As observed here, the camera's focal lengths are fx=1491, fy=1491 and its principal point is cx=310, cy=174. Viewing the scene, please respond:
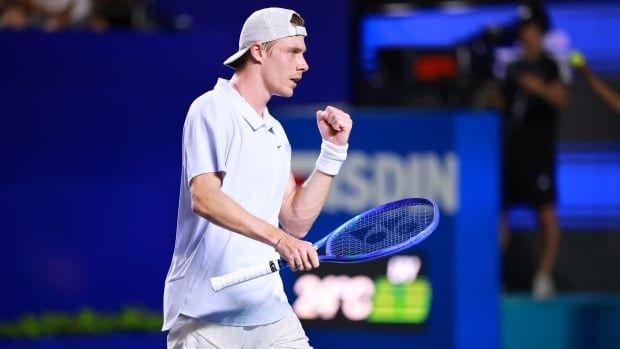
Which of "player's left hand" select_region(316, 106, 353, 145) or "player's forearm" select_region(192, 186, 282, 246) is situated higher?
"player's left hand" select_region(316, 106, 353, 145)

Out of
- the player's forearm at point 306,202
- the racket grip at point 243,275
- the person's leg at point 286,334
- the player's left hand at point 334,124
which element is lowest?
the person's leg at point 286,334

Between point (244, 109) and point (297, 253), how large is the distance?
1.83ft

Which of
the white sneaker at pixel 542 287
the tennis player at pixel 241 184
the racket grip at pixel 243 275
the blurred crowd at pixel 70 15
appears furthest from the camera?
the white sneaker at pixel 542 287

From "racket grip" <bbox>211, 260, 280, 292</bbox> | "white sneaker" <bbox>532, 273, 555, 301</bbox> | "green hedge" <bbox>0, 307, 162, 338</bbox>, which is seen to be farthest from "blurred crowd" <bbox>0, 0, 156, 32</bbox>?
"racket grip" <bbox>211, 260, 280, 292</bbox>

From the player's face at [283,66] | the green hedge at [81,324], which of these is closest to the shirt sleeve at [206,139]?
the player's face at [283,66]

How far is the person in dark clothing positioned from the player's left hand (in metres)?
5.33

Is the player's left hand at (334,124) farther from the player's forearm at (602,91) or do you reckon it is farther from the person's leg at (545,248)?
the person's leg at (545,248)

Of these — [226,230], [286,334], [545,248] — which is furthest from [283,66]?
[545,248]

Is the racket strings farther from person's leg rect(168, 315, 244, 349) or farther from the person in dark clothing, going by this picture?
the person in dark clothing

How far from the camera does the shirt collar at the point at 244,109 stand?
4.54 metres

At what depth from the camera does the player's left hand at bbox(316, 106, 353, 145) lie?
4660 millimetres

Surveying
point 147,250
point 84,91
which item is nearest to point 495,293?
point 147,250

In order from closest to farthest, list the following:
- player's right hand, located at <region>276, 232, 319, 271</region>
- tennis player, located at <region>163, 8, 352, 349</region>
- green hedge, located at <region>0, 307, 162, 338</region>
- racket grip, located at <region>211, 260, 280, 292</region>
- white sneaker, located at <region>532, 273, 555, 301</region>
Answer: player's right hand, located at <region>276, 232, 319, 271</region>, racket grip, located at <region>211, 260, 280, 292</region>, tennis player, located at <region>163, 8, 352, 349</region>, green hedge, located at <region>0, 307, 162, 338</region>, white sneaker, located at <region>532, 273, 555, 301</region>

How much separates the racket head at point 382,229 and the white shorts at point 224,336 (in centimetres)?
29
